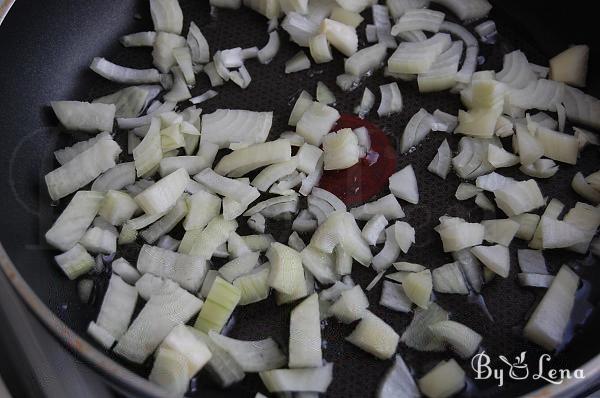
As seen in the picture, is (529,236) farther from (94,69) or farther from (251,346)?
(94,69)

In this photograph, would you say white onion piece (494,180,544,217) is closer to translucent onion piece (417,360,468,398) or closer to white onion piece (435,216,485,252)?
white onion piece (435,216,485,252)

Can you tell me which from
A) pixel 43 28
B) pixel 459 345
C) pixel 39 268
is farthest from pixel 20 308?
pixel 459 345

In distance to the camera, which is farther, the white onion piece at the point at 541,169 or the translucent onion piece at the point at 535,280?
the white onion piece at the point at 541,169

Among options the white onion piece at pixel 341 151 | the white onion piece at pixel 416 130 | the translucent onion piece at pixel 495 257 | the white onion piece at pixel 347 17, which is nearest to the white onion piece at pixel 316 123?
the white onion piece at pixel 341 151

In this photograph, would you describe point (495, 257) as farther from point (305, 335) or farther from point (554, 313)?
point (305, 335)

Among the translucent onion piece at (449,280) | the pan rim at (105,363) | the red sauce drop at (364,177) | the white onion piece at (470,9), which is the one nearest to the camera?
the pan rim at (105,363)

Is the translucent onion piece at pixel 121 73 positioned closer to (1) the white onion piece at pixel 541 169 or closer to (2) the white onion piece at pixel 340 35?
(2) the white onion piece at pixel 340 35

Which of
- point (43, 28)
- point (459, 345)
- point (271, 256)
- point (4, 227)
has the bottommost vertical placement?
point (459, 345)
